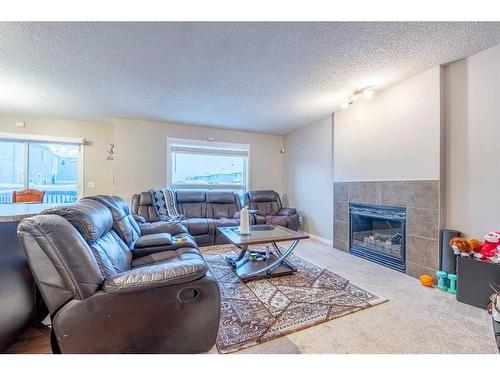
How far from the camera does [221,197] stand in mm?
4676

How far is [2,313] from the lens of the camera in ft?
4.19

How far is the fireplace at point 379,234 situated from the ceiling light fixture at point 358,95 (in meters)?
1.53

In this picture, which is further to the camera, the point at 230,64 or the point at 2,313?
the point at 230,64

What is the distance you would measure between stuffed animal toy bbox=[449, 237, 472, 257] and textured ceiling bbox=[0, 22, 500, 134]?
182 cm

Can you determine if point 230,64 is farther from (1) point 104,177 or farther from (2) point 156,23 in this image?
(1) point 104,177

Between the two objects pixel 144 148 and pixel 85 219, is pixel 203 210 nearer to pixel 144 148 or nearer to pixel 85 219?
pixel 144 148

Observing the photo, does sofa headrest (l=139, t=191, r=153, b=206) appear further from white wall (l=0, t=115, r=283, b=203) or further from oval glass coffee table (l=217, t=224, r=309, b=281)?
oval glass coffee table (l=217, t=224, r=309, b=281)

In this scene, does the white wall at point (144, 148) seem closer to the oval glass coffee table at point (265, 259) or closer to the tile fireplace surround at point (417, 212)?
the oval glass coffee table at point (265, 259)

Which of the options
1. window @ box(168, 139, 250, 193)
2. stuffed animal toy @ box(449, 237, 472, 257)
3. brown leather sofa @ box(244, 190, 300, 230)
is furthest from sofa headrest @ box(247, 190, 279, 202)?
stuffed animal toy @ box(449, 237, 472, 257)

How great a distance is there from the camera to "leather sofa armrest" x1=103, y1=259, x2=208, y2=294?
114 centimetres

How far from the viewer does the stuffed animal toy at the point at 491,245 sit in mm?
1882

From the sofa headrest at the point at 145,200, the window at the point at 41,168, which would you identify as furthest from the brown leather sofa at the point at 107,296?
the window at the point at 41,168
